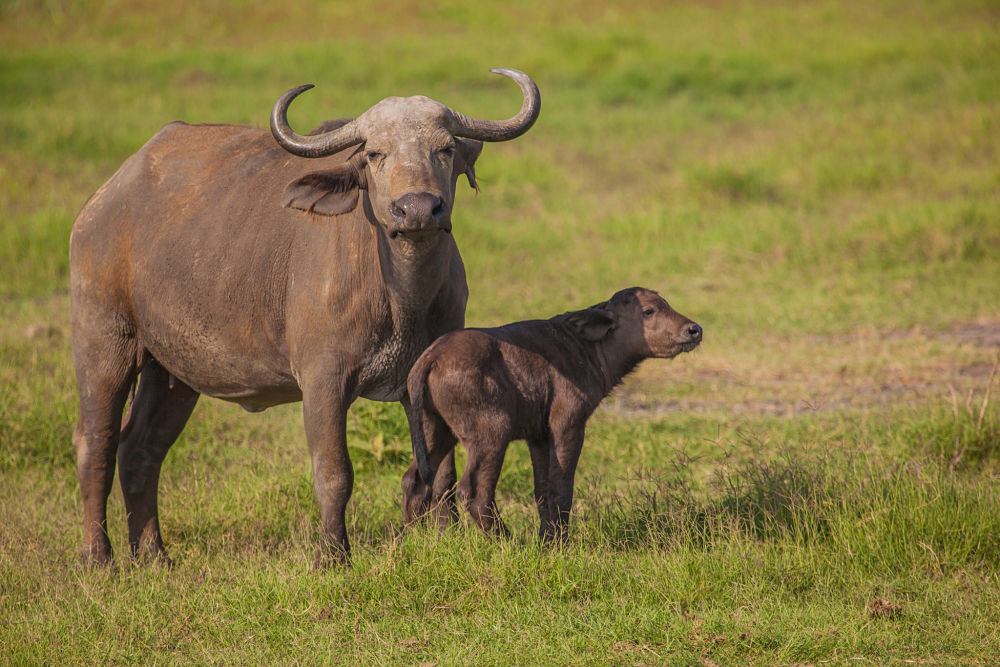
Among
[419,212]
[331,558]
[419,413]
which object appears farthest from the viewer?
[331,558]

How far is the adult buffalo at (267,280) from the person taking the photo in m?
5.09

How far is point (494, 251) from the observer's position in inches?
498

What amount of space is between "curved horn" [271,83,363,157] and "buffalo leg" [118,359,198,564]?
6.27ft

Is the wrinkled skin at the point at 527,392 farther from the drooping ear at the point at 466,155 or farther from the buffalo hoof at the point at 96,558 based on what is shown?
the buffalo hoof at the point at 96,558

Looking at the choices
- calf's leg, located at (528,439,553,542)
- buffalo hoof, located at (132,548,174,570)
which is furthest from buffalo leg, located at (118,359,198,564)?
calf's leg, located at (528,439,553,542)

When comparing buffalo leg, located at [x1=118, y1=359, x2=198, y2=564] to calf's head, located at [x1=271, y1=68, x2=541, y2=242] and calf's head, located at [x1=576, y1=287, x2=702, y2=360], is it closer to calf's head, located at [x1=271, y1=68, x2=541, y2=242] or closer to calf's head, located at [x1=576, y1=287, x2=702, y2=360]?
calf's head, located at [x1=271, y1=68, x2=541, y2=242]

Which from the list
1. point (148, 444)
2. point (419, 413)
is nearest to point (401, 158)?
point (419, 413)

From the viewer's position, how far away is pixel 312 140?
523 centimetres

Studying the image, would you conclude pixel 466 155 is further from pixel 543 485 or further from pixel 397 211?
pixel 543 485

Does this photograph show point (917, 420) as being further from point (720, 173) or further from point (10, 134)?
point (10, 134)

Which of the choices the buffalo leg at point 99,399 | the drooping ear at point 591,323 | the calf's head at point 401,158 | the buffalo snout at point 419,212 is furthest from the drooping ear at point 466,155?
the buffalo leg at point 99,399

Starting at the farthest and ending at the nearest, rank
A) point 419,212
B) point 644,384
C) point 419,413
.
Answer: point 644,384
point 419,413
point 419,212

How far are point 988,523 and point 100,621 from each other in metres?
4.11

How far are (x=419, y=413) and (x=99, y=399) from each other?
6.93 feet
